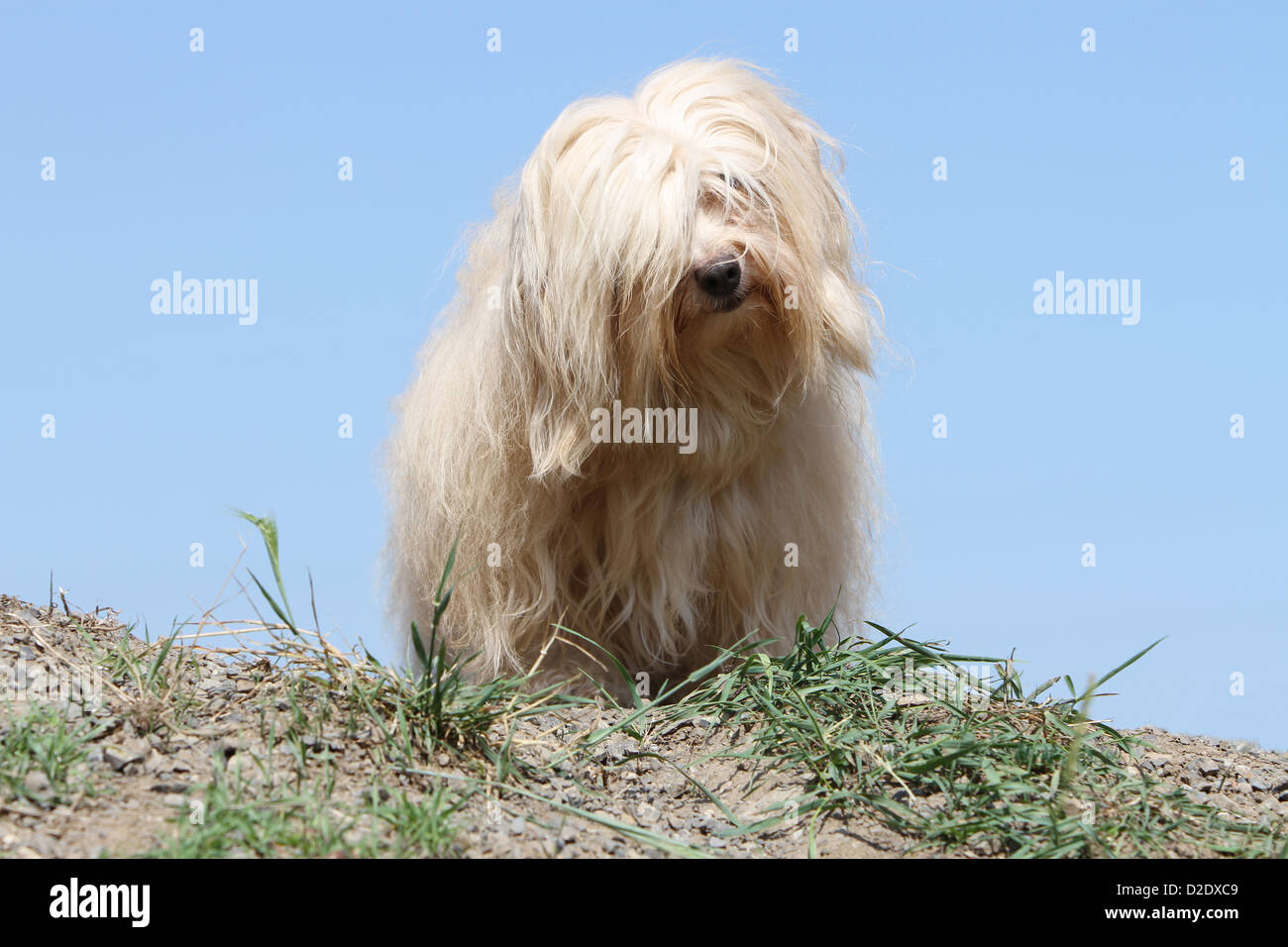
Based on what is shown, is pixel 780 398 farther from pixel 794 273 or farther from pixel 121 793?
pixel 121 793

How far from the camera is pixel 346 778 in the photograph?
9.43 feet

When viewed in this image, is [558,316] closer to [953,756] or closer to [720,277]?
[720,277]

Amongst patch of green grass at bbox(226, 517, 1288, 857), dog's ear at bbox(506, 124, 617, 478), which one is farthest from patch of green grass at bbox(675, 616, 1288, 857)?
dog's ear at bbox(506, 124, 617, 478)

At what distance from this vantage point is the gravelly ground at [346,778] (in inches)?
105

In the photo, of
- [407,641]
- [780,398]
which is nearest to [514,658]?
[407,641]

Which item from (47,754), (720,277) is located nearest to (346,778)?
(47,754)

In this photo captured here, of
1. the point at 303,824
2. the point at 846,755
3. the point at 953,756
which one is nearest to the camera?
the point at 303,824

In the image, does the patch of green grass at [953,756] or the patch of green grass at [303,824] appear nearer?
the patch of green grass at [303,824]

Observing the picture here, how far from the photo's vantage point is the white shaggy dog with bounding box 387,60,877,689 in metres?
4.10

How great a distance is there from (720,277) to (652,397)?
48 centimetres

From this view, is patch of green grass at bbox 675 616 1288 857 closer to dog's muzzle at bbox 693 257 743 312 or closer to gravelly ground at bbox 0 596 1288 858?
gravelly ground at bbox 0 596 1288 858

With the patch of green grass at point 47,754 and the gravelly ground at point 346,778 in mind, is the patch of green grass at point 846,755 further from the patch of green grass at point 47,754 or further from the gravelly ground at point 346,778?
the patch of green grass at point 47,754

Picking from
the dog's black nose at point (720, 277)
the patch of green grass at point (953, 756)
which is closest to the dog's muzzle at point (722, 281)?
the dog's black nose at point (720, 277)
